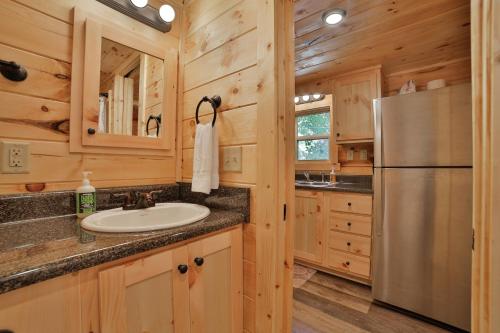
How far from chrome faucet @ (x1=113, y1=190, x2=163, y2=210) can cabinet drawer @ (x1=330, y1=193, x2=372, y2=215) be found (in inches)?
66.8

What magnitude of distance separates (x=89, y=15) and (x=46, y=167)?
2.39 feet

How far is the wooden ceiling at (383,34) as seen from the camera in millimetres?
1471

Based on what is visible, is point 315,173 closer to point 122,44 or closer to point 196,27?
point 196,27

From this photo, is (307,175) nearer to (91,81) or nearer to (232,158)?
(232,158)

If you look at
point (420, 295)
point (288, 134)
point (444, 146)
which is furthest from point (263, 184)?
point (420, 295)

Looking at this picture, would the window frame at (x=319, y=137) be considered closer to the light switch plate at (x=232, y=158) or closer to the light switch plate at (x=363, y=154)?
the light switch plate at (x=363, y=154)

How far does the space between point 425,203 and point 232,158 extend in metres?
1.44

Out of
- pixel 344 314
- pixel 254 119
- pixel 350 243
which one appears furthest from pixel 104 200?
pixel 350 243

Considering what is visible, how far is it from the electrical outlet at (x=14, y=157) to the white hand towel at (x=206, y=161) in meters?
0.66

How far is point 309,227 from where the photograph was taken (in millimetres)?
2346

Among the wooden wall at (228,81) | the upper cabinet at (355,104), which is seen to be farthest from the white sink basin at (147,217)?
the upper cabinet at (355,104)

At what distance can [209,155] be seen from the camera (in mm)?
1065

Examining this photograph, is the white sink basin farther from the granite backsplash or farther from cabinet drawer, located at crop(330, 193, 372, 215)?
cabinet drawer, located at crop(330, 193, 372, 215)

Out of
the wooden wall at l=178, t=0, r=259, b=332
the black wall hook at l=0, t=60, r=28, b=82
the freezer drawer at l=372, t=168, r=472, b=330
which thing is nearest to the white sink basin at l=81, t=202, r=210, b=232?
the wooden wall at l=178, t=0, r=259, b=332
